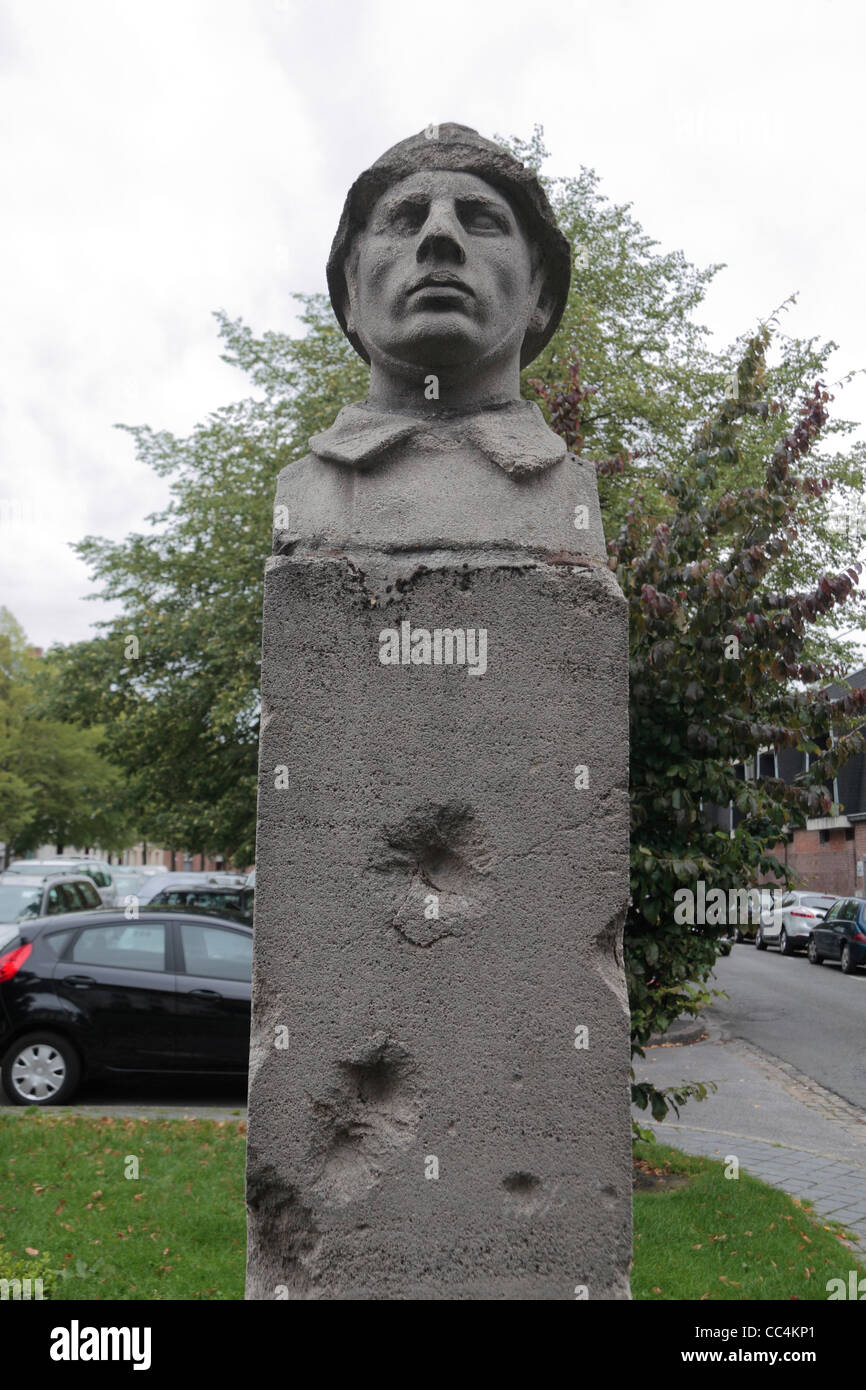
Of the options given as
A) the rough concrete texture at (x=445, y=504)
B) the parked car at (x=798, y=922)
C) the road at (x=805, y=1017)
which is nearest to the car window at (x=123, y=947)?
the road at (x=805, y=1017)

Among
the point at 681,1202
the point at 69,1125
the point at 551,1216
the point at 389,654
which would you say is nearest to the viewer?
the point at 551,1216

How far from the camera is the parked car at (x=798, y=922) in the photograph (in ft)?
91.4

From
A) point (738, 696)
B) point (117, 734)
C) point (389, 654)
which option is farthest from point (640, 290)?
point (389, 654)

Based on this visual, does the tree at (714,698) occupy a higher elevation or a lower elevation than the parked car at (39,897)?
higher

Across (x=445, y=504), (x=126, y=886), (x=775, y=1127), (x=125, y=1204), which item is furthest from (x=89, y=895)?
(x=445, y=504)

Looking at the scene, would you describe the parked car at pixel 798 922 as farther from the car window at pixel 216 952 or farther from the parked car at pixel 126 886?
the car window at pixel 216 952

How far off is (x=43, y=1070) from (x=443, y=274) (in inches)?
324

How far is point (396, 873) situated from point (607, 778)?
2.06 ft

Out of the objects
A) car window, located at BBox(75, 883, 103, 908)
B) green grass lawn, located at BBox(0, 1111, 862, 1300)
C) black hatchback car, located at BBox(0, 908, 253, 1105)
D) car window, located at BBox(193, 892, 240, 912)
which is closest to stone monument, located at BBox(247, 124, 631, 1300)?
green grass lawn, located at BBox(0, 1111, 862, 1300)

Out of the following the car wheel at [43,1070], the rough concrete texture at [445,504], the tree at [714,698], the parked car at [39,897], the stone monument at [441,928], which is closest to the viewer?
the stone monument at [441,928]

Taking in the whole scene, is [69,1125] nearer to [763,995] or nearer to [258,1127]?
[258,1127]

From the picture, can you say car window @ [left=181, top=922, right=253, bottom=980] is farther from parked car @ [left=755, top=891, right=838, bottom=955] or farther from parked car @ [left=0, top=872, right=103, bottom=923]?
parked car @ [left=755, top=891, right=838, bottom=955]

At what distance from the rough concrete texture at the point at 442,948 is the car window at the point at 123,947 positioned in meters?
7.07

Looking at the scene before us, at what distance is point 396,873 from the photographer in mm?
2998
